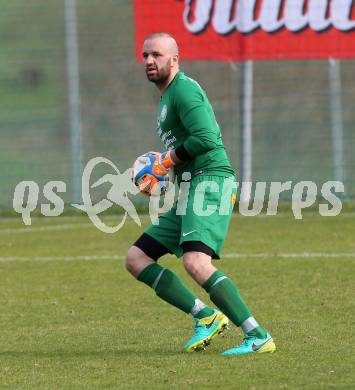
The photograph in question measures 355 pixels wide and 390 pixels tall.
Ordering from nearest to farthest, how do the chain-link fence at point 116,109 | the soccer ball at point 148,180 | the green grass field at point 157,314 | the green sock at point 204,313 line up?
1. the green grass field at point 157,314
2. the soccer ball at point 148,180
3. the green sock at point 204,313
4. the chain-link fence at point 116,109

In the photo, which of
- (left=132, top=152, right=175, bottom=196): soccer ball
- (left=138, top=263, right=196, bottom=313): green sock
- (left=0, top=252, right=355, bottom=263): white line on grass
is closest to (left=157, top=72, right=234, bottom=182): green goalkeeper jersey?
(left=132, top=152, right=175, bottom=196): soccer ball

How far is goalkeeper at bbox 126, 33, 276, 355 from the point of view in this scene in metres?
7.59

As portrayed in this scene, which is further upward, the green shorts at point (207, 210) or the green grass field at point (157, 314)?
the green shorts at point (207, 210)

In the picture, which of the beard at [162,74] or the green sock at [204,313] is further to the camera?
the green sock at [204,313]

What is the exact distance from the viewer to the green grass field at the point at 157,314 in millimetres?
7121

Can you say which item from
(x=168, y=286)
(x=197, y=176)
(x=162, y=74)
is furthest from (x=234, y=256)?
(x=162, y=74)

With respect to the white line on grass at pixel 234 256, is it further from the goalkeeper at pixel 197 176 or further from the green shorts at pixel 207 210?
the green shorts at pixel 207 210

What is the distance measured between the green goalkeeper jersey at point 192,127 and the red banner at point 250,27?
993 centimetres

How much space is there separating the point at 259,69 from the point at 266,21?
3.86 m

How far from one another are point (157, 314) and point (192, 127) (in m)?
2.43

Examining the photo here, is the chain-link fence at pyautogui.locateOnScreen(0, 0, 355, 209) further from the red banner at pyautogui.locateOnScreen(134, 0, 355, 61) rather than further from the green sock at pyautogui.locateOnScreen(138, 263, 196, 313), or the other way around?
the green sock at pyautogui.locateOnScreen(138, 263, 196, 313)

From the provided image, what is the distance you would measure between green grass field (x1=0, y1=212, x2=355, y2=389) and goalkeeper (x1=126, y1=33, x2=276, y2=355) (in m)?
0.18

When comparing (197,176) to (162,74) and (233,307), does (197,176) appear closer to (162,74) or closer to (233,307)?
(162,74)

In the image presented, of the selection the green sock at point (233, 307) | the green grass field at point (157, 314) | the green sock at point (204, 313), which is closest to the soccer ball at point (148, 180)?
Result: the green sock at point (233, 307)
